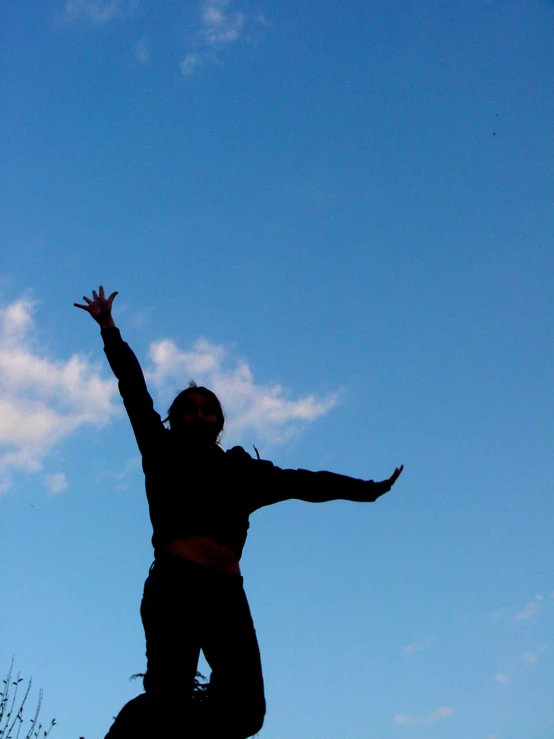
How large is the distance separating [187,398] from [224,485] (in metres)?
0.74

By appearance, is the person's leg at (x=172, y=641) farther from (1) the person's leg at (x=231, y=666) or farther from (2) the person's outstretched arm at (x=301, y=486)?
(2) the person's outstretched arm at (x=301, y=486)

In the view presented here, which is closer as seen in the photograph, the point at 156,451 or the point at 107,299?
the point at 156,451

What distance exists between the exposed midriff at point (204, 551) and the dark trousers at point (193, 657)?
0.03 metres

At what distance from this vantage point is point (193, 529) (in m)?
3.62

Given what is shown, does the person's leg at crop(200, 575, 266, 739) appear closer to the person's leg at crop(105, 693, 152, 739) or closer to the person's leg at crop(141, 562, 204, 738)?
the person's leg at crop(141, 562, 204, 738)

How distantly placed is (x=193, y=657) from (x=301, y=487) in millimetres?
1071

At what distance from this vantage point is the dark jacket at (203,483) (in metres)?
3.68

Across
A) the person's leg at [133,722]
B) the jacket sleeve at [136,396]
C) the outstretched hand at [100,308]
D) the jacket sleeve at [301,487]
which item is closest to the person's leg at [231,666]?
the person's leg at [133,722]

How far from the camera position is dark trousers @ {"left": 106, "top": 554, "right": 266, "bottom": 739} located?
10.0ft

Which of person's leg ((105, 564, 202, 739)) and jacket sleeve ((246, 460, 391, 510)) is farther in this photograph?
jacket sleeve ((246, 460, 391, 510))

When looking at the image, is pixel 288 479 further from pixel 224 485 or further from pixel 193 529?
pixel 193 529

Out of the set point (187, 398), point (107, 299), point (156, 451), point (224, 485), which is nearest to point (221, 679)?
point (224, 485)

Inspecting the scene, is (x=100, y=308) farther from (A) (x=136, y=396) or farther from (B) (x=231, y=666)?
(B) (x=231, y=666)

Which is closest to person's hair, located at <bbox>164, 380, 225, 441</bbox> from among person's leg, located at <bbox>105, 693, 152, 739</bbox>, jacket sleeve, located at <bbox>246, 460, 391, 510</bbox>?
jacket sleeve, located at <bbox>246, 460, 391, 510</bbox>
